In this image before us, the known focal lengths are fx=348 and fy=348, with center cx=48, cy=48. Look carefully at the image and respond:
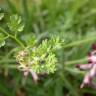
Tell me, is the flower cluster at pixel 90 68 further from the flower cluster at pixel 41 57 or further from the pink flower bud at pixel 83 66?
the flower cluster at pixel 41 57

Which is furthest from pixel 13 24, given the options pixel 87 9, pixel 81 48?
pixel 87 9

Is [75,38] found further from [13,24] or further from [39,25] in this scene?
[13,24]

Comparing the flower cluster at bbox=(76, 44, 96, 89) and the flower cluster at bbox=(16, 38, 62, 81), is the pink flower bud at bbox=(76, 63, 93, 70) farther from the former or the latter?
the flower cluster at bbox=(16, 38, 62, 81)

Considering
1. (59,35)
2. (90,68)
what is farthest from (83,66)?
(59,35)

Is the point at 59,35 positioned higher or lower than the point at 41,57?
higher

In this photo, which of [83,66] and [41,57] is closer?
[41,57]

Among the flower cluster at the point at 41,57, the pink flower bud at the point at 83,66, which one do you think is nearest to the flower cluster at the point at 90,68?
the pink flower bud at the point at 83,66

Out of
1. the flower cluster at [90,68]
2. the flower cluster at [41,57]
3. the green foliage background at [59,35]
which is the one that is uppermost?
the green foliage background at [59,35]

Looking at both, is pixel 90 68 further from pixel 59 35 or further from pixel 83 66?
pixel 59 35
